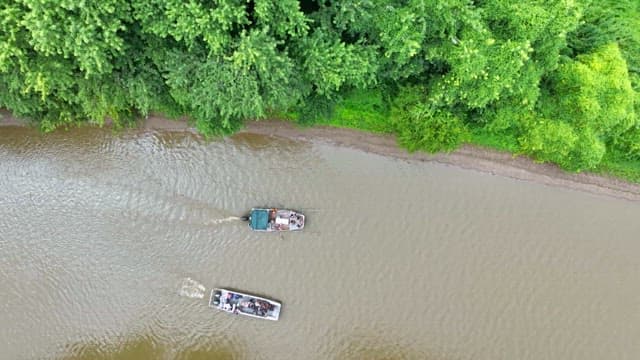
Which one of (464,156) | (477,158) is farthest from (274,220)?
(477,158)

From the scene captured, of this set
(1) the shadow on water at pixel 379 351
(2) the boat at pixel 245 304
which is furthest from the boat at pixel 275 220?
(1) the shadow on water at pixel 379 351

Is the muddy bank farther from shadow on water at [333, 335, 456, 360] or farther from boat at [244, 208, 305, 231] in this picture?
shadow on water at [333, 335, 456, 360]

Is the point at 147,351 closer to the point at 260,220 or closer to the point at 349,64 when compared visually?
the point at 260,220

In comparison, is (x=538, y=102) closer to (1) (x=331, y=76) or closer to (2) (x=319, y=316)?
(1) (x=331, y=76)

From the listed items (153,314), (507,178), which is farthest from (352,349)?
(507,178)

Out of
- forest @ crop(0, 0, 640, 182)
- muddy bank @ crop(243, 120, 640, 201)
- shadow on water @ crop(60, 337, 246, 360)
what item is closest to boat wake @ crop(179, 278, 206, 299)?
shadow on water @ crop(60, 337, 246, 360)
